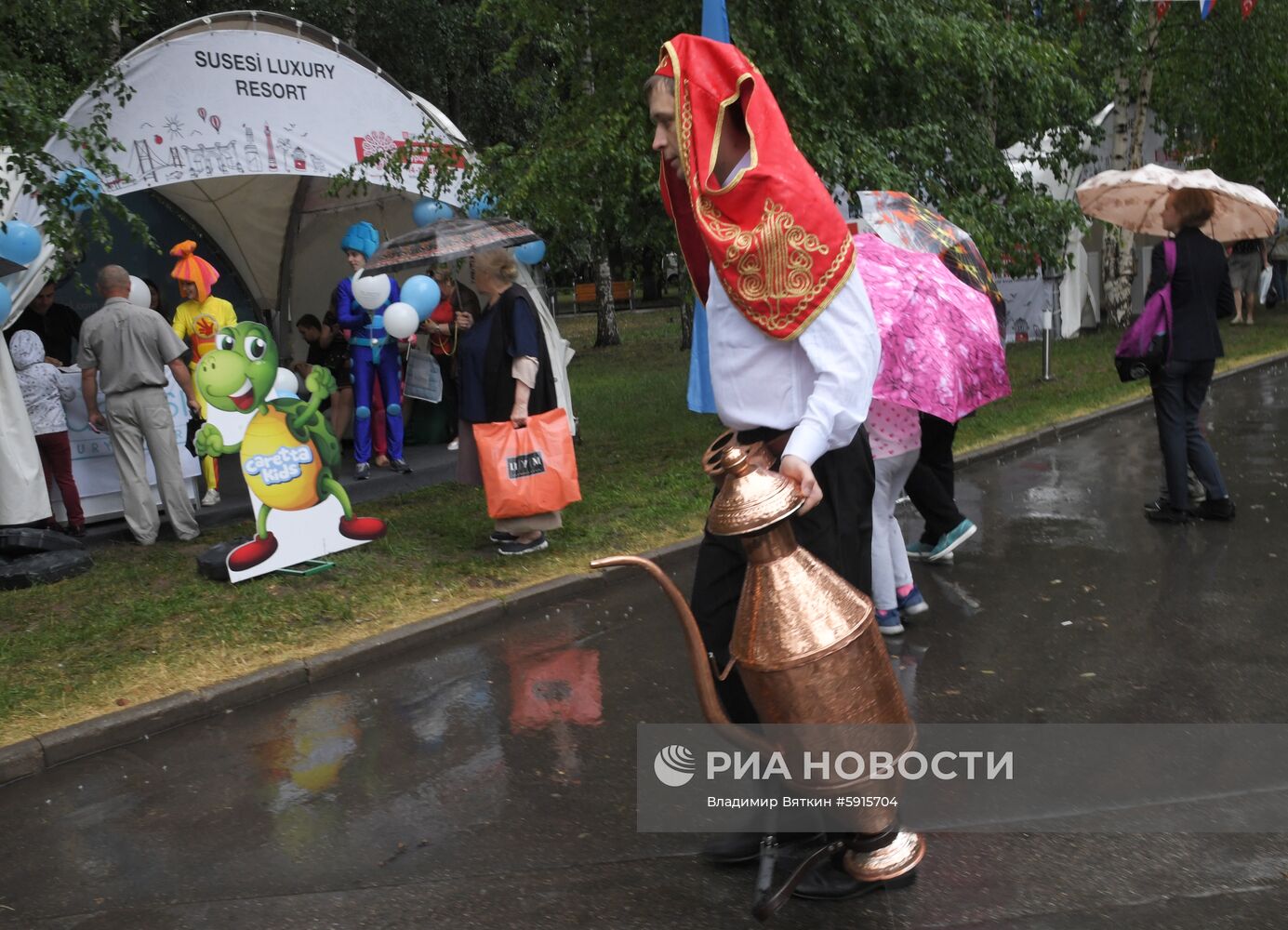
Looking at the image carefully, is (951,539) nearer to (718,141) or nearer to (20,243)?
(718,141)

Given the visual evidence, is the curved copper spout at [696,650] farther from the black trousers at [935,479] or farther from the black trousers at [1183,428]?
the black trousers at [1183,428]

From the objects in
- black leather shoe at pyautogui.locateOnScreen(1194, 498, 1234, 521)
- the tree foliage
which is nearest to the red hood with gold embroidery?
the tree foliage

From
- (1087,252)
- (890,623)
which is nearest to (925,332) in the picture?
(890,623)

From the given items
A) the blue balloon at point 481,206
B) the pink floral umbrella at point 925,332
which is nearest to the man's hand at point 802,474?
the pink floral umbrella at point 925,332

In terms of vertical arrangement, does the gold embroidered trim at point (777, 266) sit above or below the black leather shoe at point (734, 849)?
above

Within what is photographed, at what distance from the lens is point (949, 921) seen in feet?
11.2

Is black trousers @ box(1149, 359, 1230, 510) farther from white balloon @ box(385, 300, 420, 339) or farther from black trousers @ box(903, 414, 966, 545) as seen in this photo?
white balloon @ box(385, 300, 420, 339)

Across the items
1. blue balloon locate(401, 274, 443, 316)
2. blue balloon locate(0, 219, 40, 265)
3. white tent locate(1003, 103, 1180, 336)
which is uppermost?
blue balloon locate(0, 219, 40, 265)

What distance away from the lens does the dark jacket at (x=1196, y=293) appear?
784 cm

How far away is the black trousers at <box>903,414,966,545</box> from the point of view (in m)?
6.94

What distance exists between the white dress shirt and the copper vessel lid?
11 cm

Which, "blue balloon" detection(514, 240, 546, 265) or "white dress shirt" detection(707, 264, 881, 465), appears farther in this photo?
"blue balloon" detection(514, 240, 546, 265)

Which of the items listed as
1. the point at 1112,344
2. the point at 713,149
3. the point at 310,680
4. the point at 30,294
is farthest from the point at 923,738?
the point at 1112,344

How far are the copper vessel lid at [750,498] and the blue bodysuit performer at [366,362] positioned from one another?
817 cm
